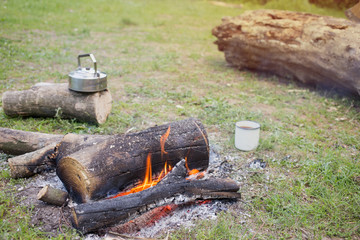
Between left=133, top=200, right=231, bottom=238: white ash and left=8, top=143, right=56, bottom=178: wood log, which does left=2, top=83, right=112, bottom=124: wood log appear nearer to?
left=8, top=143, right=56, bottom=178: wood log

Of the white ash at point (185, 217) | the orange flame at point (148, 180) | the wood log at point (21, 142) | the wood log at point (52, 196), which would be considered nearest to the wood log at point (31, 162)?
→ the wood log at point (21, 142)

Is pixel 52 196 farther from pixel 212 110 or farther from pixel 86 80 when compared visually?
pixel 212 110

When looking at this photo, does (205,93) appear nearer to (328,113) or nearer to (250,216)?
(328,113)

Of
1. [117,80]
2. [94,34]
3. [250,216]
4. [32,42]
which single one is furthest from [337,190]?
[94,34]

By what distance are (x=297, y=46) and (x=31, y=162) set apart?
15.1 ft

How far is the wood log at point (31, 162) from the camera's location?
110 inches

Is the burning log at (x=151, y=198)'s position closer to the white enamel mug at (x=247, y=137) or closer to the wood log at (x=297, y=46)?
the white enamel mug at (x=247, y=137)

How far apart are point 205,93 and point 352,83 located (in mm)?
2248

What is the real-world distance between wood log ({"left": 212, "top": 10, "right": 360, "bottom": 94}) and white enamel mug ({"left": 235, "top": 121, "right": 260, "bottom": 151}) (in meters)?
2.17

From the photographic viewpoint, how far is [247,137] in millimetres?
3465

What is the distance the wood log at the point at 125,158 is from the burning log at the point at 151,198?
0.19m

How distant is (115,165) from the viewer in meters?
2.51

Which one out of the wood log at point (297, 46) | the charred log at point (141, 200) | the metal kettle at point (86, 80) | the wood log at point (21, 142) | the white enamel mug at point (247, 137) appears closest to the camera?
the charred log at point (141, 200)

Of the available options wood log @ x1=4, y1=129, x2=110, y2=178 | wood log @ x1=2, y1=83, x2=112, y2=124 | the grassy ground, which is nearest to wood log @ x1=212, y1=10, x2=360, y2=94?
the grassy ground
